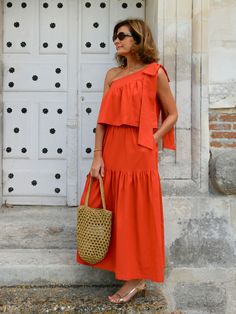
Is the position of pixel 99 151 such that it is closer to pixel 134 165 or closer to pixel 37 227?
pixel 134 165

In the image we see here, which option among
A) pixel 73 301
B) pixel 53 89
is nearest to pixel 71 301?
pixel 73 301

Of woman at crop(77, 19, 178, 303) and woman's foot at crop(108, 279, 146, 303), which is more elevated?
woman at crop(77, 19, 178, 303)

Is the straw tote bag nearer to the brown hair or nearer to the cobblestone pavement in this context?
the cobblestone pavement

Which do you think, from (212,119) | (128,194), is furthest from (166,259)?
(212,119)

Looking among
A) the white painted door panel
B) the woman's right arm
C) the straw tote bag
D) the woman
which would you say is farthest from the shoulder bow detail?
the white painted door panel

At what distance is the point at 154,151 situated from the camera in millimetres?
3893

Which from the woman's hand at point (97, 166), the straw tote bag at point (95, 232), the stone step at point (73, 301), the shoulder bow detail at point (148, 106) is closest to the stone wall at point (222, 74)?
the shoulder bow detail at point (148, 106)

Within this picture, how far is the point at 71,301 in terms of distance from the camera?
397 centimetres

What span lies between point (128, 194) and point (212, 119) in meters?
1.20

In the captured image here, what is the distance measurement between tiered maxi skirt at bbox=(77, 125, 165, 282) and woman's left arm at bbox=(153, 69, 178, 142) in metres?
0.19

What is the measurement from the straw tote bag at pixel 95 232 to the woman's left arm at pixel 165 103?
737 millimetres

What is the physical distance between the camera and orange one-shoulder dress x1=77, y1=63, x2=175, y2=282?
3793mm
